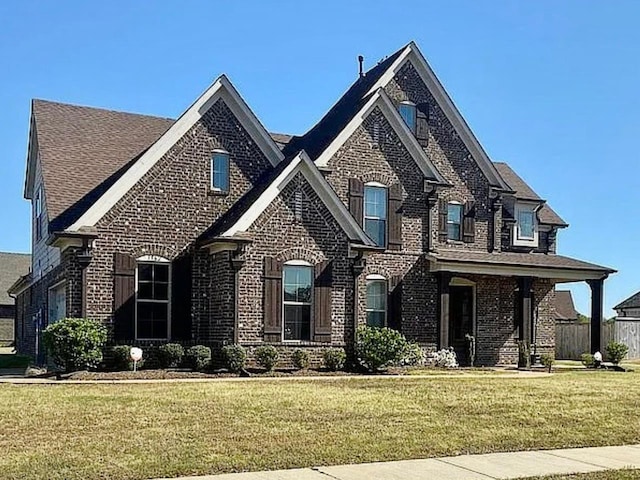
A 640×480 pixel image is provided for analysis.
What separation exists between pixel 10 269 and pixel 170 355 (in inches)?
1756

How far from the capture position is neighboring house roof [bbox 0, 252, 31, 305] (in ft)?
199

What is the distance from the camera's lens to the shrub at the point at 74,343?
2069 cm

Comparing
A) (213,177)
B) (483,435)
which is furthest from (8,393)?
(213,177)

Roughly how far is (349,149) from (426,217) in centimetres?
347

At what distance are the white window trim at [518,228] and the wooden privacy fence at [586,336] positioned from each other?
5.56m

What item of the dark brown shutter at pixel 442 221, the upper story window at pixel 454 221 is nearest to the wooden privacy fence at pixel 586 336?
the upper story window at pixel 454 221

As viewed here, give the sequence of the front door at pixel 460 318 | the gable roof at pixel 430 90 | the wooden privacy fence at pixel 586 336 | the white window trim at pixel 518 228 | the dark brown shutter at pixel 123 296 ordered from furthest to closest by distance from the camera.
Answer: the wooden privacy fence at pixel 586 336 < the white window trim at pixel 518 228 < the front door at pixel 460 318 < the gable roof at pixel 430 90 < the dark brown shutter at pixel 123 296

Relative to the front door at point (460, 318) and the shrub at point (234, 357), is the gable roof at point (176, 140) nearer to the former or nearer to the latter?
the shrub at point (234, 357)

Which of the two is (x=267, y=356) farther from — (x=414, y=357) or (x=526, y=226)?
(x=526, y=226)

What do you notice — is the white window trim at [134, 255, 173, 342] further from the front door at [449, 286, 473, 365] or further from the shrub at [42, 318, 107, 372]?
the front door at [449, 286, 473, 365]

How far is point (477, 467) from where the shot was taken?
1057cm

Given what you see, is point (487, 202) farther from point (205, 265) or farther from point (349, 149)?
point (205, 265)

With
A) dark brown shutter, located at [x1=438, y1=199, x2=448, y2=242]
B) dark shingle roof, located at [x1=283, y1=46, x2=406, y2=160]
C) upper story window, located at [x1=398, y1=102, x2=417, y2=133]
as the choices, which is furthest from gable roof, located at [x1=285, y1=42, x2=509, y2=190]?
dark brown shutter, located at [x1=438, y1=199, x2=448, y2=242]

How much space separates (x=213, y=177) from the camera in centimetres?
2414
